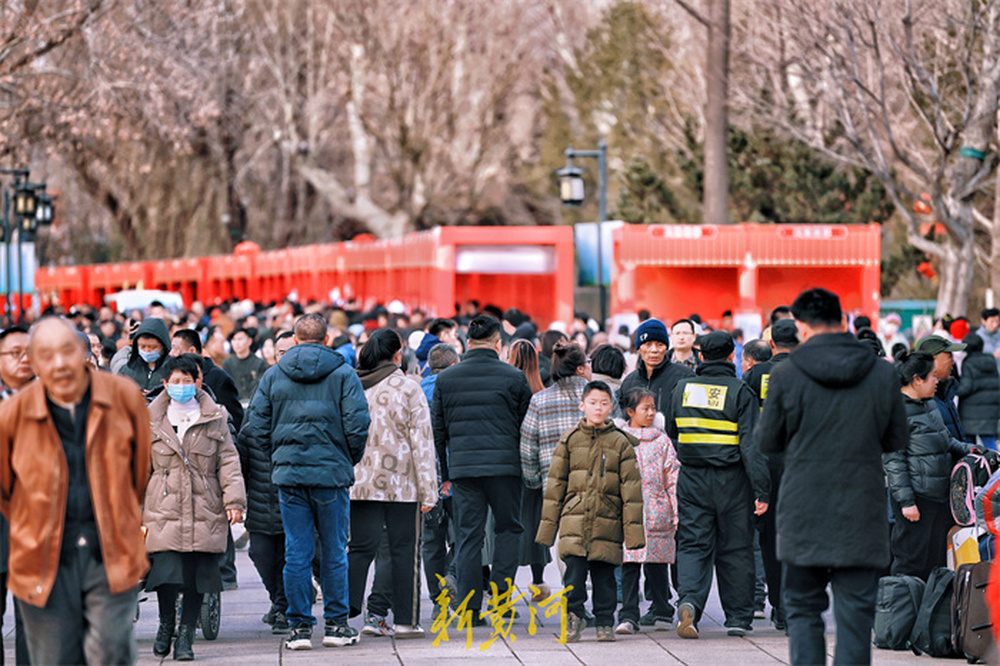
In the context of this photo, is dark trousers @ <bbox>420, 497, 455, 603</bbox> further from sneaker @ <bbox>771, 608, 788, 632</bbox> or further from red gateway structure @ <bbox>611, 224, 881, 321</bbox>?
red gateway structure @ <bbox>611, 224, 881, 321</bbox>

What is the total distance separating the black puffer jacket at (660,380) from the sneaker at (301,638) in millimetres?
2391

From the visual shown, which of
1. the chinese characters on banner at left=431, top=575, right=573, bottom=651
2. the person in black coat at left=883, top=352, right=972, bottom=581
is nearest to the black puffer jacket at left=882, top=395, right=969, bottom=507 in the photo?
the person in black coat at left=883, top=352, right=972, bottom=581

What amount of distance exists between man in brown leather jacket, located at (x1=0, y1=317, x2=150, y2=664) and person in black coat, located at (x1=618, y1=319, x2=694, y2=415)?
4.81 metres

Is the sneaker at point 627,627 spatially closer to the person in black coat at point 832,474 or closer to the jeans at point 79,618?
the person in black coat at point 832,474

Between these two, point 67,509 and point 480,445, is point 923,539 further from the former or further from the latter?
point 67,509

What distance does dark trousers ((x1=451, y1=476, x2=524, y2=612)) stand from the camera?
9898mm

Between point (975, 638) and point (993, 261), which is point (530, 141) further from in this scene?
point (975, 638)

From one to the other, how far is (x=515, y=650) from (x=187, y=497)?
1884 millimetres

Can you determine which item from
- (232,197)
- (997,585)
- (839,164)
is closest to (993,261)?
(839,164)

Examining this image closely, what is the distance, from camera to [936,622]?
897 centimetres

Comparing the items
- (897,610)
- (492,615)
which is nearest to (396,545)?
(492,615)

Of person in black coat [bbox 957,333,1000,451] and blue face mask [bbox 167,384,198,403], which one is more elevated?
blue face mask [bbox 167,384,198,403]

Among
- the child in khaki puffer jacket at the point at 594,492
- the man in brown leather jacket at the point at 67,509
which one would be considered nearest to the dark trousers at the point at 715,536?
the child in khaki puffer jacket at the point at 594,492

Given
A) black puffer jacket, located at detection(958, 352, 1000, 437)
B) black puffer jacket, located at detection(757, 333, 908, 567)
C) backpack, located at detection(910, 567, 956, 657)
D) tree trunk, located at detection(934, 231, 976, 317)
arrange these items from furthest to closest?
tree trunk, located at detection(934, 231, 976, 317) → black puffer jacket, located at detection(958, 352, 1000, 437) → backpack, located at detection(910, 567, 956, 657) → black puffer jacket, located at detection(757, 333, 908, 567)
